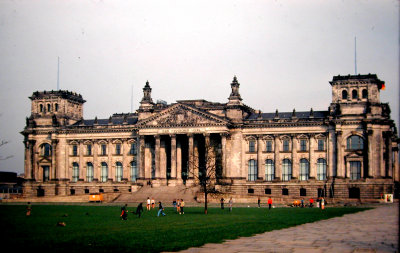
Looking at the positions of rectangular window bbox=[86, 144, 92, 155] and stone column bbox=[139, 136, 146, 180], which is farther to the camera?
rectangular window bbox=[86, 144, 92, 155]

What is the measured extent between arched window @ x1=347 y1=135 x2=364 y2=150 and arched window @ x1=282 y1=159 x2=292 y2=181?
10.7 meters

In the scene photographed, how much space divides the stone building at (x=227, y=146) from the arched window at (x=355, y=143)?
162mm

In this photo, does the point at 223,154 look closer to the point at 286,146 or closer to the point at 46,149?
the point at 286,146

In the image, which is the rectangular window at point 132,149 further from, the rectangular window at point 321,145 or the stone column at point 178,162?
the rectangular window at point 321,145

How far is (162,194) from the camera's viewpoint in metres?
100

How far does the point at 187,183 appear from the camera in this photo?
10481 centimetres

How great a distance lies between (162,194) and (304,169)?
80.8ft

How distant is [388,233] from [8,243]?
20559mm

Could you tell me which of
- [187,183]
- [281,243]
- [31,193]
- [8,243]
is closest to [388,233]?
[281,243]

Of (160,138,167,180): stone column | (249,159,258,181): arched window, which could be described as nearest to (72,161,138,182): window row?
(160,138,167,180): stone column

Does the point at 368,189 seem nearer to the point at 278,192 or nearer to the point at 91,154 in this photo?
the point at 278,192

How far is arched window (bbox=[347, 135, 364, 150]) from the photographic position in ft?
327

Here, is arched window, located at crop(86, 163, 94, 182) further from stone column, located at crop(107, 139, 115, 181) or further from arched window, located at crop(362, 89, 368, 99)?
arched window, located at crop(362, 89, 368, 99)

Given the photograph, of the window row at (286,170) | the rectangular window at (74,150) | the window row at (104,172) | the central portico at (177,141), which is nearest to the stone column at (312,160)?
the window row at (286,170)
